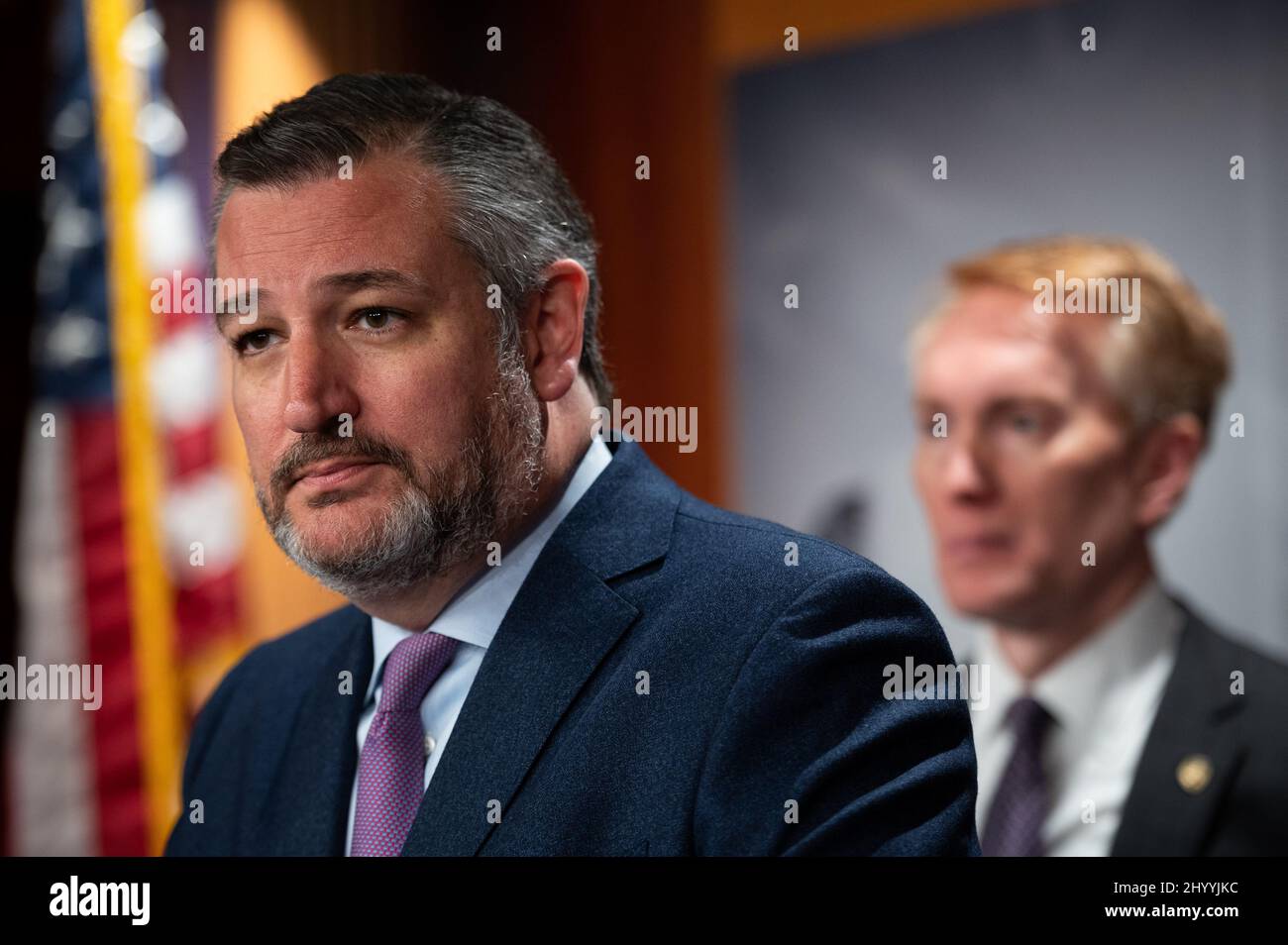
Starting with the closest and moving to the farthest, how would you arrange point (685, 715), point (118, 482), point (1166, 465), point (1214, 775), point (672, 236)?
1. point (685, 715)
2. point (1214, 775)
3. point (1166, 465)
4. point (672, 236)
5. point (118, 482)

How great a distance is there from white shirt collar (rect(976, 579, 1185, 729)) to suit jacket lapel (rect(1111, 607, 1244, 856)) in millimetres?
123

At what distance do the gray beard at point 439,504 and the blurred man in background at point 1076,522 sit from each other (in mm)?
1692

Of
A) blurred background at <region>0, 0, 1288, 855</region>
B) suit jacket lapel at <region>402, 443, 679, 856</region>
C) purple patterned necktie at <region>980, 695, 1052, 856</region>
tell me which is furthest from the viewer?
blurred background at <region>0, 0, 1288, 855</region>

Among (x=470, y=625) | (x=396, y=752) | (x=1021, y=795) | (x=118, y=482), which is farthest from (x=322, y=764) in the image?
(x=118, y=482)

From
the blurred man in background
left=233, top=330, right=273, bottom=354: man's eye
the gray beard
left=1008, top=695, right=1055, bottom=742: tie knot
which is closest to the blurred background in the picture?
the blurred man in background

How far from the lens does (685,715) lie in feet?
4.82

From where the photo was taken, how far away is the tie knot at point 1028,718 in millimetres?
3086

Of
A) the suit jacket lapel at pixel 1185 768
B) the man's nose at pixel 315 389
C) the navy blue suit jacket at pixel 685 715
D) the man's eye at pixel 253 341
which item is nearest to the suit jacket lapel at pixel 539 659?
the navy blue suit jacket at pixel 685 715

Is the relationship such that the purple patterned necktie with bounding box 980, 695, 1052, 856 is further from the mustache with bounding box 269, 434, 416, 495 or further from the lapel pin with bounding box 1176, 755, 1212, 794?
the mustache with bounding box 269, 434, 416, 495

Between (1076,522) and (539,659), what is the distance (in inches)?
75.5

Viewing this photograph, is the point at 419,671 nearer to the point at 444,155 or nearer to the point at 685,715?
the point at 685,715

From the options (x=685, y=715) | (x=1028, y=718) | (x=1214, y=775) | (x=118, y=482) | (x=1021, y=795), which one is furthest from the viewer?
(x=118, y=482)

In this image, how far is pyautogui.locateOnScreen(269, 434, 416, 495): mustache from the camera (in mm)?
1588
